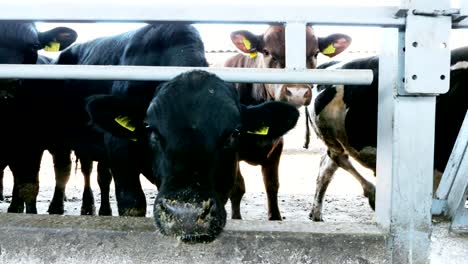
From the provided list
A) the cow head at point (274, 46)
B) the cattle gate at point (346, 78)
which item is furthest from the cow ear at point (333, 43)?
the cattle gate at point (346, 78)

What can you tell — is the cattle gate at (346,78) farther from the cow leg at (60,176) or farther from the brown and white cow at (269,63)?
the cow leg at (60,176)

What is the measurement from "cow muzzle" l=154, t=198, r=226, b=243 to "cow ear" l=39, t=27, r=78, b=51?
12.5 ft

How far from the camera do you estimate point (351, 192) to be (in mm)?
7480

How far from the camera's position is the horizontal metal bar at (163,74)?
218 cm

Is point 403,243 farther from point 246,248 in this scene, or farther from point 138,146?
point 138,146

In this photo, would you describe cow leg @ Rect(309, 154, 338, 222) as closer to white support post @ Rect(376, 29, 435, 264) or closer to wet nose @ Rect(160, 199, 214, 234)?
white support post @ Rect(376, 29, 435, 264)

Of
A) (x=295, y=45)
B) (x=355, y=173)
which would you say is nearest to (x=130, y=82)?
(x=295, y=45)

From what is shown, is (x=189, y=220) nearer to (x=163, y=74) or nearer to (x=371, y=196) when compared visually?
(x=163, y=74)

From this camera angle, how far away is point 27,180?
5.08 m

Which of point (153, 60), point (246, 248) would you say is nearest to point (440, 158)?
point (153, 60)

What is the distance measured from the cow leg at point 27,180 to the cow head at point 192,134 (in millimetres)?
2289

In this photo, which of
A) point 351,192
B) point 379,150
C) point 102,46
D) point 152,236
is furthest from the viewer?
Result: point 351,192

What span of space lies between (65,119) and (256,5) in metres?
3.49

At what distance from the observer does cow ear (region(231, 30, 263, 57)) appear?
18.4ft
